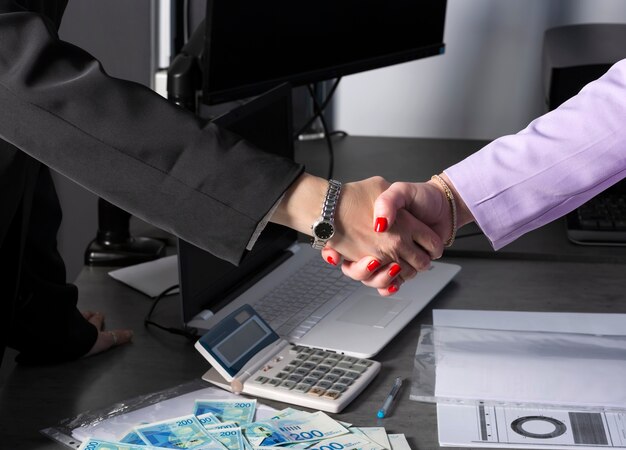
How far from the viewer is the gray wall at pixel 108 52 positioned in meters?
2.51

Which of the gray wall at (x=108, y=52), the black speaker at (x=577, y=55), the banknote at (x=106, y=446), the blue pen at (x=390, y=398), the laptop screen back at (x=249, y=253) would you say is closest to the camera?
the banknote at (x=106, y=446)

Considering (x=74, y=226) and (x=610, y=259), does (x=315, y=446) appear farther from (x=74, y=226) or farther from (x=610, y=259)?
(x=74, y=226)

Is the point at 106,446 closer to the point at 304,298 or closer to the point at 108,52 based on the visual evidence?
the point at 304,298

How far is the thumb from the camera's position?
1.38 metres

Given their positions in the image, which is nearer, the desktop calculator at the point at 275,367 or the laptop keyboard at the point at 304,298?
the desktop calculator at the point at 275,367

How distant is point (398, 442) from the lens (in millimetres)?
1211

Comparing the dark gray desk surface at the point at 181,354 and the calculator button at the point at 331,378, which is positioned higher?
the calculator button at the point at 331,378

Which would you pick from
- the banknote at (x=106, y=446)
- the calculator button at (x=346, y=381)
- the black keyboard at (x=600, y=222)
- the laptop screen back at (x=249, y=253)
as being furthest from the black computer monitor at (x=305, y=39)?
the banknote at (x=106, y=446)

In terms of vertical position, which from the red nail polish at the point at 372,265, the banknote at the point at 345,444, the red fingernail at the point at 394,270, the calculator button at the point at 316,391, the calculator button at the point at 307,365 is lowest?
the calculator button at the point at 307,365

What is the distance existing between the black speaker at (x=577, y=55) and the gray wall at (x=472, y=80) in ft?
0.49

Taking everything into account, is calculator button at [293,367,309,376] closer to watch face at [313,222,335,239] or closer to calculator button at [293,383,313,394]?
calculator button at [293,383,313,394]

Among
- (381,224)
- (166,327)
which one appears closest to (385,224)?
(381,224)

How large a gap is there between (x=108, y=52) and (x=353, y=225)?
1365mm

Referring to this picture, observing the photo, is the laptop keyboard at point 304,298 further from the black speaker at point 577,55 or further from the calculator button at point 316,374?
the black speaker at point 577,55
